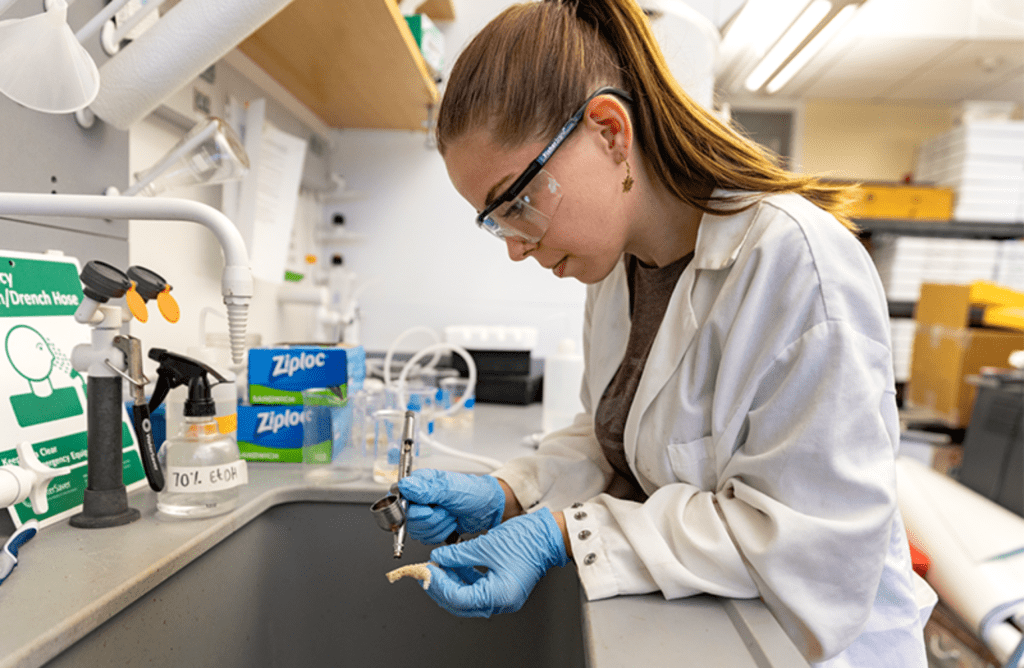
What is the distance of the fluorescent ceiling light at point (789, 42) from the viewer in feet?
4.69

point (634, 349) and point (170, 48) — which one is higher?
point (170, 48)

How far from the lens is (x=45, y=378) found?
0.81 metres

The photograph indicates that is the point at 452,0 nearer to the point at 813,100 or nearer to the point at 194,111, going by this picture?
the point at 194,111

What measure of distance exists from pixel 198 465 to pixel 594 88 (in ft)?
2.38

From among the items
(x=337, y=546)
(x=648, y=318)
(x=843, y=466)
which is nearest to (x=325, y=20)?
(x=648, y=318)

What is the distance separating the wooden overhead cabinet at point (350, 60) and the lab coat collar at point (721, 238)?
92 centimetres

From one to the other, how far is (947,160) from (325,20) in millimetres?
→ 4137

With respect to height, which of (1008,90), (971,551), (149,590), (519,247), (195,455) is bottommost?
(971,551)

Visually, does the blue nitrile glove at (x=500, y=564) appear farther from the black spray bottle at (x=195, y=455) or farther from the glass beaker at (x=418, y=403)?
the glass beaker at (x=418, y=403)

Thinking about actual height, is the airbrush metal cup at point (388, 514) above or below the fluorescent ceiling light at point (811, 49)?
below

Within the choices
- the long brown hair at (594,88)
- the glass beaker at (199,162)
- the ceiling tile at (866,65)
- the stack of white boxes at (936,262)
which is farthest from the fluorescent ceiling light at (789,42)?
the stack of white boxes at (936,262)

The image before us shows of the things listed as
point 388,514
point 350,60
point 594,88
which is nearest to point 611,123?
point 594,88

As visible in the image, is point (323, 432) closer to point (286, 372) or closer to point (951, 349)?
point (286, 372)

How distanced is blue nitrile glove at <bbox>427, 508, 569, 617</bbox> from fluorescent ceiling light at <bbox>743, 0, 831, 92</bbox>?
4.45 ft
